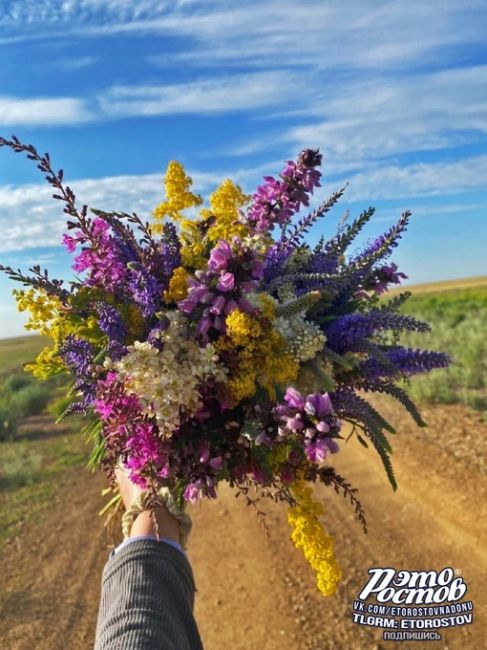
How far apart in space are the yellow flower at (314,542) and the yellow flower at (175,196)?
4.69 ft

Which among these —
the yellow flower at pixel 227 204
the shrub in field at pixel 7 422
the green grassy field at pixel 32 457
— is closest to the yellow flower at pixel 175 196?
the yellow flower at pixel 227 204

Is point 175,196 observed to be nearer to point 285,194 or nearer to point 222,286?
point 285,194

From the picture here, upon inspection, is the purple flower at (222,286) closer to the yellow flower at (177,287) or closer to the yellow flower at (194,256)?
the yellow flower at (177,287)

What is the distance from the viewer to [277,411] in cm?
248

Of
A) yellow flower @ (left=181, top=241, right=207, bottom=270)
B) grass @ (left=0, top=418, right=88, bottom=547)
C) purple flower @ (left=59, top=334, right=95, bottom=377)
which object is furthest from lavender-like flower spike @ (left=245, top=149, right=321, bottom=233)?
grass @ (left=0, top=418, right=88, bottom=547)

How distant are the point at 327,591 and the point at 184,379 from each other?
0.96m

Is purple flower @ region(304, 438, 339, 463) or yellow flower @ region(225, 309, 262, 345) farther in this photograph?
yellow flower @ region(225, 309, 262, 345)

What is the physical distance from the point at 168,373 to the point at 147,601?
769 mm

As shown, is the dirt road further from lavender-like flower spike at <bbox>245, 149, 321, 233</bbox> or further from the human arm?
lavender-like flower spike at <bbox>245, 149, 321, 233</bbox>

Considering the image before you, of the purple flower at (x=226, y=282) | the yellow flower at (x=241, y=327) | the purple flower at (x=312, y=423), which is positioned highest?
the purple flower at (x=226, y=282)

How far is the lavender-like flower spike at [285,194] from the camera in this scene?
123 inches

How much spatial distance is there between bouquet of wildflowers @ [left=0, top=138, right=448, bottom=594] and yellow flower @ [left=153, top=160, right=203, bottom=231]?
0.27m

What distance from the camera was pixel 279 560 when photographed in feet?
24.8

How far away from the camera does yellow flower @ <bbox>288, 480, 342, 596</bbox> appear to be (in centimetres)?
266
